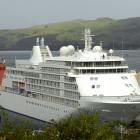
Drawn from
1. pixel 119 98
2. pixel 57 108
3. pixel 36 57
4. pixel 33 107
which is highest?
pixel 36 57

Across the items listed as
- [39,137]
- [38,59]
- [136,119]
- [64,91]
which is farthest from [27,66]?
[39,137]

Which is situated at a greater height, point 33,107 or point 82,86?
point 82,86

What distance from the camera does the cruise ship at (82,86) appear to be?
51.0m

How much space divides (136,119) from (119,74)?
5441 mm

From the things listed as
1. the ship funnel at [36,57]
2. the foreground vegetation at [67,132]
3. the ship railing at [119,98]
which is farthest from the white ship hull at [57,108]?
the foreground vegetation at [67,132]

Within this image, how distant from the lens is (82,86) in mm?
51906

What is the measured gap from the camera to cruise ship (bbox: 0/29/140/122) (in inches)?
2009

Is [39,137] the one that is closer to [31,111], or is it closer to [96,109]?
[96,109]

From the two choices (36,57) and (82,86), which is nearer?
(82,86)

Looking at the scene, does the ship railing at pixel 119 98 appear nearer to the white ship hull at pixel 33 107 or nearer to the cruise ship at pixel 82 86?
the cruise ship at pixel 82 86

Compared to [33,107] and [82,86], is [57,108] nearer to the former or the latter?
[82,86]

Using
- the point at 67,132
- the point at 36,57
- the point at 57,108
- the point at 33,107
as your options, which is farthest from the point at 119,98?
the point at 67,132

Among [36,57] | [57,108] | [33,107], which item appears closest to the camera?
[57,108]

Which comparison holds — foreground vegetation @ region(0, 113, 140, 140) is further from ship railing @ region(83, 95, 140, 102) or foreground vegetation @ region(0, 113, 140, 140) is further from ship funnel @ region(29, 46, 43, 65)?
ship funnel @ region(29, 46, 43, 65)
